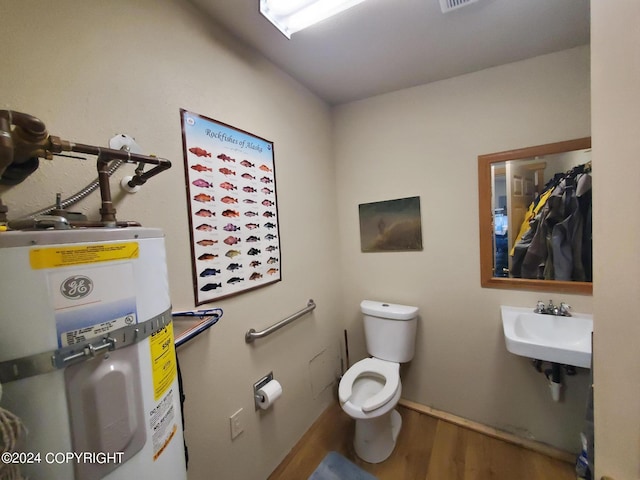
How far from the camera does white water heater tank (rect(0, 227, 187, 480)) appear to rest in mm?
423

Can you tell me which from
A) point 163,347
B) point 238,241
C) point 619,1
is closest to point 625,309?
point 619,1

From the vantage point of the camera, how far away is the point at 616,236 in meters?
0.51

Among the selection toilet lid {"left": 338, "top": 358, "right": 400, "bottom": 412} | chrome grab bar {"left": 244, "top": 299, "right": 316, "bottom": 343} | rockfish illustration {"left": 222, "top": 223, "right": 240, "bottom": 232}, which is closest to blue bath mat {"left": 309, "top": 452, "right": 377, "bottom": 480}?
Result: toilet lid {"left": 338, "top": 358, "right": 400, "bottom": 412}

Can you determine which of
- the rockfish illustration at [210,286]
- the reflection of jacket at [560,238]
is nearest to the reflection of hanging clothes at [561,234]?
the reflection of jacket at [560,238]

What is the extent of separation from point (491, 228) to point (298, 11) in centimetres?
158

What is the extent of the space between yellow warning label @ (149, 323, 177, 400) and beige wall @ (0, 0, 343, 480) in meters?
0.39

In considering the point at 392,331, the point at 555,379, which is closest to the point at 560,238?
the point at 555,379

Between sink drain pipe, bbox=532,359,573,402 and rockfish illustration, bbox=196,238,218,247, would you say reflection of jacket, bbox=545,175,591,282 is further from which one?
rockfish illustration, bbox=196,238,218,247

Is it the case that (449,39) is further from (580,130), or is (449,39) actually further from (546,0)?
(580,130)

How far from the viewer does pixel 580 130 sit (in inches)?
53.8

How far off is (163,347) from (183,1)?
131 centimetres

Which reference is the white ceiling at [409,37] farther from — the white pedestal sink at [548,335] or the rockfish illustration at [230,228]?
the white pedestal sink at [548,335]

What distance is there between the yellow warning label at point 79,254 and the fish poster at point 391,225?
1622 millimetres

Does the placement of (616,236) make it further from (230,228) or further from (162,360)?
(230,228)
